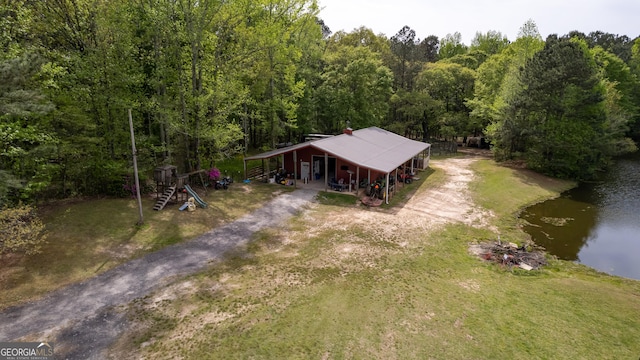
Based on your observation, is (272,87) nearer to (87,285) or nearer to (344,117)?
(344,117)

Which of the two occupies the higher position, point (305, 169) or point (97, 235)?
point (305, 169)

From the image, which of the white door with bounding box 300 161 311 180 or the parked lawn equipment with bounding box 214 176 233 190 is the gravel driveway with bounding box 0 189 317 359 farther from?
the white door with bounding box 300 161 311 180

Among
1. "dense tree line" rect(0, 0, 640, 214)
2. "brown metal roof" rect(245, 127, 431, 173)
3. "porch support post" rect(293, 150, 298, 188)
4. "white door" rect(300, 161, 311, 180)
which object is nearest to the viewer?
"dense tree line" rect(0, 0, 640, 214)

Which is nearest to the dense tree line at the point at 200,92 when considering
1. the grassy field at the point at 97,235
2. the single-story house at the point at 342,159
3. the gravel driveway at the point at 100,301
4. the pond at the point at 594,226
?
the grassy field at the point at 97,235

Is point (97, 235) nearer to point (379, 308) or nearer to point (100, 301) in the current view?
point (100, 301)

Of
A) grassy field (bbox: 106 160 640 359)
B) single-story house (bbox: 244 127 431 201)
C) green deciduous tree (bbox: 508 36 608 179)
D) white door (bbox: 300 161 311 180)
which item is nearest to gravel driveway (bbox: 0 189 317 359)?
grassy field (bbox: 106 160 640 359)

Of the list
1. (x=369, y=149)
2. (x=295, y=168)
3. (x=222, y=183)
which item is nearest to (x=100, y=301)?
(x=222, y=183)
